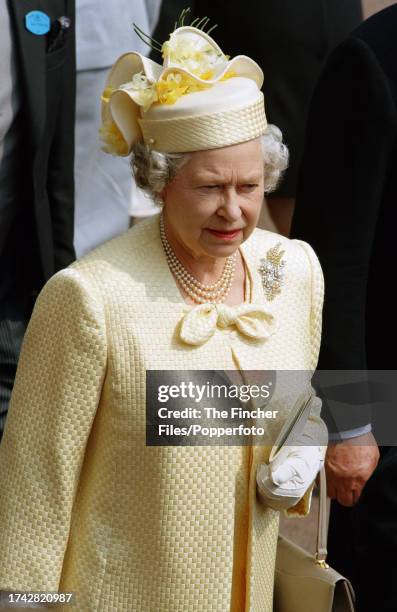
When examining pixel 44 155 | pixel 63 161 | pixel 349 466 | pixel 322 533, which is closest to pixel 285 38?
pixel 63 161

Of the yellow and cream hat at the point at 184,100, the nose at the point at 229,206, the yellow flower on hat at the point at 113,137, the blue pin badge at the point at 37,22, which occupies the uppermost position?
the blue pin badge at the point at 37,22

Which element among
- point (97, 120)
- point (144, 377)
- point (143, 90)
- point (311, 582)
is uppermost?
point (143, 90)

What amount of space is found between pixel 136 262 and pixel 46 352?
297 mm

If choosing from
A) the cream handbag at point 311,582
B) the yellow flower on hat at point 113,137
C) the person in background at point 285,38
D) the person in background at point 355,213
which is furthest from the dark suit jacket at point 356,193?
the person in background at point 285,38

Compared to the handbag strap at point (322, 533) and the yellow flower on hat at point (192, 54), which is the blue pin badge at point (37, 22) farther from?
the handbag strap at point (322, 533)

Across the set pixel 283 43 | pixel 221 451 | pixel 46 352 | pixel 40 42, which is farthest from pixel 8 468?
pixel 283 43

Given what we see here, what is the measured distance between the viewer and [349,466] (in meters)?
3.84

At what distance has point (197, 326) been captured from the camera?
3.17m

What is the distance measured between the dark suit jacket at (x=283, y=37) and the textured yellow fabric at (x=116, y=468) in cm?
203

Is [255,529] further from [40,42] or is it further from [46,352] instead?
[40,42]

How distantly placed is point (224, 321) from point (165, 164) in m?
0.39

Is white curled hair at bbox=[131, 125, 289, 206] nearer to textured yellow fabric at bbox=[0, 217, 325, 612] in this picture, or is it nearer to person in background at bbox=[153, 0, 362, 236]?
textured yellow fabric at bbox=[0, 217, 325, 612]

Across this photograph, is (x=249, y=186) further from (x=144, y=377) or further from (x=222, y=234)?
(x=144, y=377)

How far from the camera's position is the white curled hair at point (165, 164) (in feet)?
10.3
